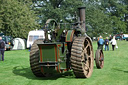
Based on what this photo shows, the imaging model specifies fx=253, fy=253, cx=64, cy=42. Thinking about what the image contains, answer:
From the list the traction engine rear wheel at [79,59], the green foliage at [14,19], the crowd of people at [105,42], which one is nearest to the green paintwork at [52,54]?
the traction engine rear wheel at [79,59]

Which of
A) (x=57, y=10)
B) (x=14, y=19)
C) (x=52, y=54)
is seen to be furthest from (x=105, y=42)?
(x=57, y=10)

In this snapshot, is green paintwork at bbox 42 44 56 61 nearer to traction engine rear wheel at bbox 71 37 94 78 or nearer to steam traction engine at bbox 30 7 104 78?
steam traction engine at bbox 30 7 104 78

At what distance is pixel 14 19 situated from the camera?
35.7 meters

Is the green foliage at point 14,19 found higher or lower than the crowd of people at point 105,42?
higher

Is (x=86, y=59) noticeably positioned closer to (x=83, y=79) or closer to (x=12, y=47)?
(x=83, y=79)

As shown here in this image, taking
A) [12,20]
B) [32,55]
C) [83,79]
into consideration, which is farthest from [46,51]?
[12,20]

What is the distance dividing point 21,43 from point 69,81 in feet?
83.8

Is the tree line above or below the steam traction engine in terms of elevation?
above

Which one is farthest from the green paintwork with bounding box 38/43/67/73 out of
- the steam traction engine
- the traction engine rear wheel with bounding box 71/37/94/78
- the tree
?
the tree

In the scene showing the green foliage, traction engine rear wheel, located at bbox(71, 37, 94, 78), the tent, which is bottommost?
the tent

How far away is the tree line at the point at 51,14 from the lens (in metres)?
35.4

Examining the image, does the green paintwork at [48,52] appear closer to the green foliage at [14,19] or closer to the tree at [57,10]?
the green foliage at [14,19]

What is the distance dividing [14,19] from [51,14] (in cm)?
1430

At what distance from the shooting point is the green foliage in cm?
3466
